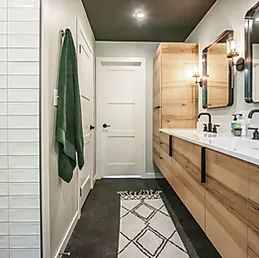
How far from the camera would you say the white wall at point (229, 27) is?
261 cm

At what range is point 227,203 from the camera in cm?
145

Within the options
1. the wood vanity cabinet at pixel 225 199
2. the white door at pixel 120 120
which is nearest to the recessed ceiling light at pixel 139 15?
the white door at pixel 120 120

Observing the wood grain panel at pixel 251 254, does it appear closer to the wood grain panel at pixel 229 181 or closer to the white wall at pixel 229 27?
the wood grain panel at pixel 229 181

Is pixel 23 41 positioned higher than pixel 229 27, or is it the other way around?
pixel 229 27

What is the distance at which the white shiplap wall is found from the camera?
181 centimetres

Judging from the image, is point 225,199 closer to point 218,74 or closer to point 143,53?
point 218,74

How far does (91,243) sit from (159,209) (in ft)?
3.71

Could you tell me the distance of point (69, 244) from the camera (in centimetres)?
246

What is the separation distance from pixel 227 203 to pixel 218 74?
6.93ft

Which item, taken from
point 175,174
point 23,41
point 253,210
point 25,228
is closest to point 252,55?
point 175,174

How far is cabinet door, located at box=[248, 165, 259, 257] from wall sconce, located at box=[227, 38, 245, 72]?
1653 millimetres

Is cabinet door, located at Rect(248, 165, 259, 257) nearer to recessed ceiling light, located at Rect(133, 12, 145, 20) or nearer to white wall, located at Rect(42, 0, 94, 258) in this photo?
white wall, located at Rect(42, 0, 94, 258)

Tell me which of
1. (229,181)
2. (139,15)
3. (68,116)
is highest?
(139,15)

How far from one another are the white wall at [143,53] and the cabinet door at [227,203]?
338cm
